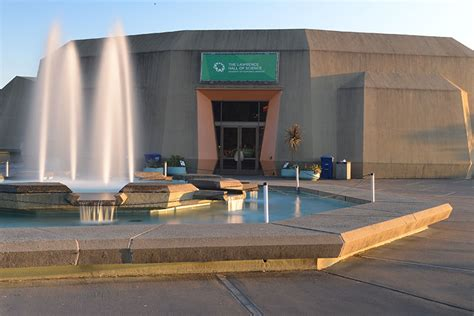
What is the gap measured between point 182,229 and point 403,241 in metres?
3.77

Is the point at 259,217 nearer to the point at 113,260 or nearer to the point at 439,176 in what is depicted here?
the point at 113,260

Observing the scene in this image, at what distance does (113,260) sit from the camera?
5566 mm

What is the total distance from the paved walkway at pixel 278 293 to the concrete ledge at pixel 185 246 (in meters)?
0.19

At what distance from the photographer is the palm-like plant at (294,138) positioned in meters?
26.2

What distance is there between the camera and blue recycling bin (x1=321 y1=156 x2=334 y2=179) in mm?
26234

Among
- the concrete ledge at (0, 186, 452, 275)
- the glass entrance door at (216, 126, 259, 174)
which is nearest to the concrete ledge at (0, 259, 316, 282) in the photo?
the concrete ledge at (0, 186, 452, 275)

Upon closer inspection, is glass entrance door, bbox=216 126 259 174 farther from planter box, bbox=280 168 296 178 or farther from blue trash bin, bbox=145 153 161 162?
blue trash bin, bbox=145 153 161 162

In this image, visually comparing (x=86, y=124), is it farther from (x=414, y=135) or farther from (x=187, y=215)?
(x=187, y=215)

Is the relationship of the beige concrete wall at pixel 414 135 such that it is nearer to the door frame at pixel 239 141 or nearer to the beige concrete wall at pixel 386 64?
the beige concrete wall at pixel 386 64

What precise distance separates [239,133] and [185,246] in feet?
78.8

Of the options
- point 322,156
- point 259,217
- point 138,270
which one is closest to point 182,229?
point 138,270

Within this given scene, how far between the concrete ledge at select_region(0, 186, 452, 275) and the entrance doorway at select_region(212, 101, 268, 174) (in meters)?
22.5

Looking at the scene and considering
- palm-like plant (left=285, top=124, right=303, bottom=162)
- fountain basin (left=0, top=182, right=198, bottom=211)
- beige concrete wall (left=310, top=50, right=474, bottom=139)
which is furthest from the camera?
beige concrete wall (left=310, top=50, right=474, bottom=139)

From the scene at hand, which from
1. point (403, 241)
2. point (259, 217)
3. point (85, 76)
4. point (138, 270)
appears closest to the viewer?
point (138, 270)
